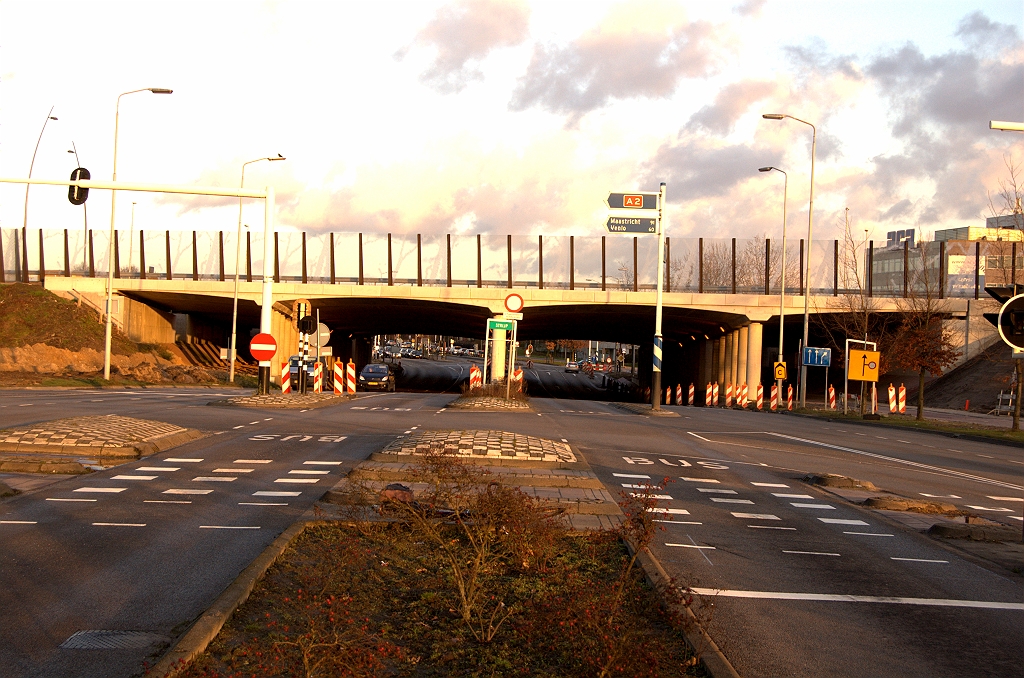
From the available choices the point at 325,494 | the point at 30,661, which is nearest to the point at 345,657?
the point at 30,661

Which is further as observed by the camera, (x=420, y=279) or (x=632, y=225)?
(x=420, y=279)

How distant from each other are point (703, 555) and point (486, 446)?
258 inches

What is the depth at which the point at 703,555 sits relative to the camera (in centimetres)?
795

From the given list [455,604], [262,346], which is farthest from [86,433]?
[262,346]

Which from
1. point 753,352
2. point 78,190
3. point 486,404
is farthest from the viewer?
point 753,352

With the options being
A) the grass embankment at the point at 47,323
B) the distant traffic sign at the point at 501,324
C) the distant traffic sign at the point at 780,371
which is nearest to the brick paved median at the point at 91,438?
the distant traffic sign at the point at 501,324

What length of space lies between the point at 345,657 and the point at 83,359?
45631 millimetres

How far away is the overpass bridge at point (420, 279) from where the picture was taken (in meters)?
51.4

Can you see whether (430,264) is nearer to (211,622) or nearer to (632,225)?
(632,225)

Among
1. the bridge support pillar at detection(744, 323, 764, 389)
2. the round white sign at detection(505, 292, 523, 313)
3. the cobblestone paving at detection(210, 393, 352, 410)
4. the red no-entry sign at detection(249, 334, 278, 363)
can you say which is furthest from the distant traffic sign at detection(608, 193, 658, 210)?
Result: the bridge support pillar at detection(744, 323, 764, 389)

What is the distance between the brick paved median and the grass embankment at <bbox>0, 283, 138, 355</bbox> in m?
35.3

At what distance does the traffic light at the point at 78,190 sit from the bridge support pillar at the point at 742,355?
3776 centimetres

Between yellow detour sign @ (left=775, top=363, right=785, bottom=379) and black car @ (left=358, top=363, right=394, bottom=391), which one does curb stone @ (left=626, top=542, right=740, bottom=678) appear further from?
black car @ (left=358, top=363, right=394, bottom=391)

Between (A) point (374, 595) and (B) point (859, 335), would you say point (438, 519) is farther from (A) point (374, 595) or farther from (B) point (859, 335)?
(B) point (859, 335)
